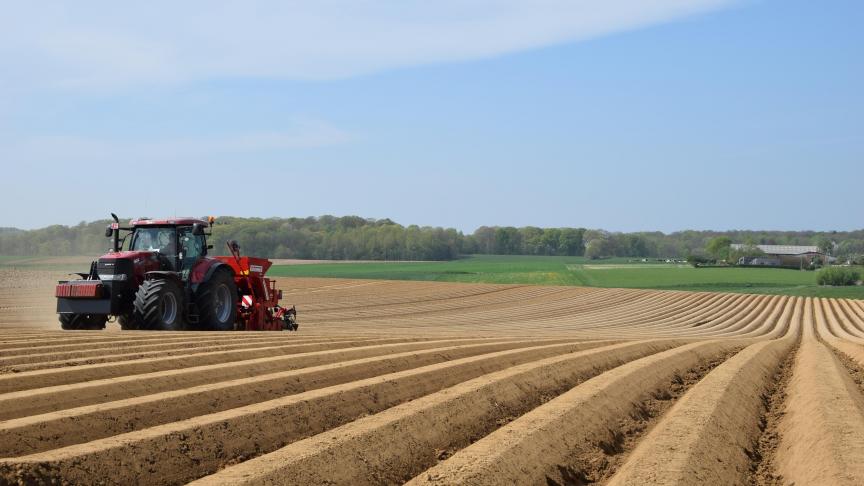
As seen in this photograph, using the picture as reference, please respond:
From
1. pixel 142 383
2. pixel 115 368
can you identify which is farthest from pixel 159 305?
pixel 142 383

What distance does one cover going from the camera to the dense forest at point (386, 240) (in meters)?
24.7

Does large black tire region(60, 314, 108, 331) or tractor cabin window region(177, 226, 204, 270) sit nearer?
large black tire region(60, 314, 108, 331)

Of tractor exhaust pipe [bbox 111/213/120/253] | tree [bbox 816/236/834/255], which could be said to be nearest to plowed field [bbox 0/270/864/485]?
tractor exhaust pipe [bbox 111/213/120/253]

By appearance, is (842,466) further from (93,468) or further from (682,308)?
(682,308)

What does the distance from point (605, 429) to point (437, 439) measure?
1.43 metres

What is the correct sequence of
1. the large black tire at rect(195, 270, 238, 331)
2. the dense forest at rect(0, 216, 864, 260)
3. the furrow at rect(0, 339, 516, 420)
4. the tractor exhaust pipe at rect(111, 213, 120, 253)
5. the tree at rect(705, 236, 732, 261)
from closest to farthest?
the furrow at rect(0, 339, 516, 420), the large black tire at rect(195, 270, 238, 331), the tractor exhaust pipe at rect(111, 213, 120, 253), the dense forest at rect(0, 216, 864, 260), the tree at rect(705, 236, 732, 261)

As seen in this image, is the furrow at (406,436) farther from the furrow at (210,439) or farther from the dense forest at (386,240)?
the dense forest at (386,240)

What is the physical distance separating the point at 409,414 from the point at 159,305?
8054 millimetres

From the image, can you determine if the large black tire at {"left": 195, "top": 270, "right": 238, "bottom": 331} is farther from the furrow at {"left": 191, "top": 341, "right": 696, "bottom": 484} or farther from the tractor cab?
the furrow at {"left": 191, "top": 341, "right": 696, "bottom": 484}

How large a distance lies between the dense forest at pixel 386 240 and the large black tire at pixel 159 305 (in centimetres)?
249

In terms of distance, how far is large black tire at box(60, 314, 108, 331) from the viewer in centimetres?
1407

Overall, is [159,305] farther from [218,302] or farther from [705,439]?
[705,439]

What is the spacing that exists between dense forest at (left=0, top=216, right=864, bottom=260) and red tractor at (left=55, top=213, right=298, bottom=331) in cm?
159

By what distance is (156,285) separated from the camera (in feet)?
43.6
